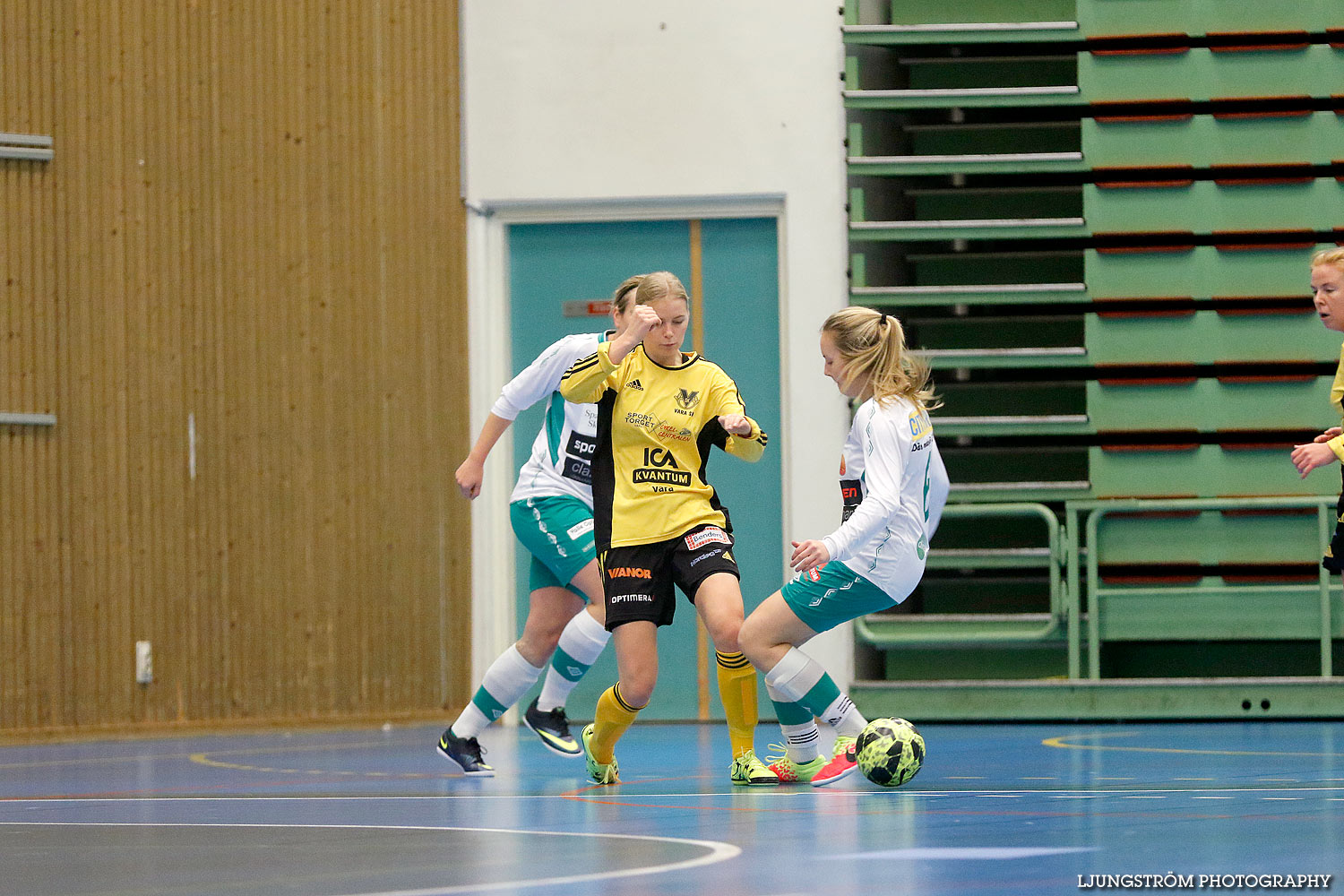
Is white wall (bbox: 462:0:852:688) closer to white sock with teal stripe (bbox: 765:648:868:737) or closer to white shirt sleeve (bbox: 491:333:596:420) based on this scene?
white shirt sleeve (bbox: 491:333:596:420)

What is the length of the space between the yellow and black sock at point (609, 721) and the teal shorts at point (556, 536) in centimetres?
96

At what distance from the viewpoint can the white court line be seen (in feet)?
11.9

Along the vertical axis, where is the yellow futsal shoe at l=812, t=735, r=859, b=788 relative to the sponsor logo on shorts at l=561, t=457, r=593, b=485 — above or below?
below

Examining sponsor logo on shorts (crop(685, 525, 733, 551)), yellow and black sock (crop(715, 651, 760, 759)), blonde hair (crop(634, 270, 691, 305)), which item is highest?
blonde hair (crop(634, 270, 691, 305))

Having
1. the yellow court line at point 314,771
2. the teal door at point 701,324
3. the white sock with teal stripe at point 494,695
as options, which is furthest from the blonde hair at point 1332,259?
the teal door at point 701,324

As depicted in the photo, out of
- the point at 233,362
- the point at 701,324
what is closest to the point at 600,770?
the point at 701,324

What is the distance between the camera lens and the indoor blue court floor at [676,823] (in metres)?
A: 3.77

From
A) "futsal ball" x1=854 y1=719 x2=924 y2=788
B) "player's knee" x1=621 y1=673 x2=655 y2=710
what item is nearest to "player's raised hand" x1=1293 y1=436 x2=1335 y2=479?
"futsal ball" x1=854 y1=719 x2=924 y2=788

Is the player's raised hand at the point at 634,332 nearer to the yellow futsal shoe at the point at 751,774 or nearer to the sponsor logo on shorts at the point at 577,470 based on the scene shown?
the sponsor logo on shorts at the point at 577,470

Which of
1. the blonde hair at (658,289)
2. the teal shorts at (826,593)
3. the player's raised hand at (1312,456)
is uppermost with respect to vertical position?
the blonde hair at (658,289)

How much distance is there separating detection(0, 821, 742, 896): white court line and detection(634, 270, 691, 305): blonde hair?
78.7 inches

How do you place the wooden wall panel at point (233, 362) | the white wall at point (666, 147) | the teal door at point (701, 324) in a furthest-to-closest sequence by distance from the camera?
the teal door at point (701, 324)
the white wall at point (666, 147)
the wooden wall panel at point (233, 362)

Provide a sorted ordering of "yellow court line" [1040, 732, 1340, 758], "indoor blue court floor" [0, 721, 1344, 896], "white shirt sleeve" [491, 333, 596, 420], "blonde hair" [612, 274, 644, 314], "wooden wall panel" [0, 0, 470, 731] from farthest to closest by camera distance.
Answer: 1. "wooden wall panel" [0, 0, 470, 731]
2. "yellow court line" [1040, 732, 1340, 758]
3. "white shirt sleeve" [491, 333, 596, 420]
4. "blonde hair" [612, 274, 644, 314]
5. "indoor blue court floor" [0, 721, 1344, 896]

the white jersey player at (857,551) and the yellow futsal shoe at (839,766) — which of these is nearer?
the white jersey player at (857,551)
